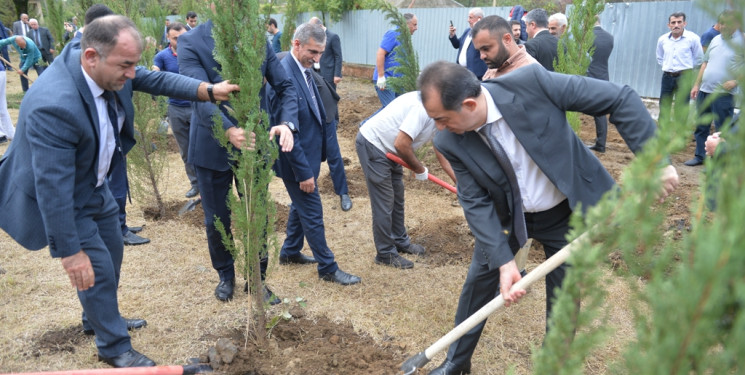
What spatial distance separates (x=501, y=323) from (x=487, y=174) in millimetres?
1564

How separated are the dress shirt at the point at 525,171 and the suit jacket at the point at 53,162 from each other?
1.97 metres

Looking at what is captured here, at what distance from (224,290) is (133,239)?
182cm

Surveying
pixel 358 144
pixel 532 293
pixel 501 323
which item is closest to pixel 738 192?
pixel 501 323

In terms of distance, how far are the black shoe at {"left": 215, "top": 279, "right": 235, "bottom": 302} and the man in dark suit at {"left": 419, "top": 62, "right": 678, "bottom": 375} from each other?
6.89ft

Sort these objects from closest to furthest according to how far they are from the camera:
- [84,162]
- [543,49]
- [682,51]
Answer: [84,162] → [543,49] → [682,51]

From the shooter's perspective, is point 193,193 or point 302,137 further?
point 193,193

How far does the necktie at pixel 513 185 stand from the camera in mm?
2527

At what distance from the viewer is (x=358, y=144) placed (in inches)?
177

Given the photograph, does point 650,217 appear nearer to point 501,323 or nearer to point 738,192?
point 738,192

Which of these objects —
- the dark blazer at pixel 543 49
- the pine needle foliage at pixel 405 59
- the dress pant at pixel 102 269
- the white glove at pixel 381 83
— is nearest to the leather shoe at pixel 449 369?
the dress pant at pixel 102 269

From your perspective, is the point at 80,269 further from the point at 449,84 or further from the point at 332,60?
the point at 332,60

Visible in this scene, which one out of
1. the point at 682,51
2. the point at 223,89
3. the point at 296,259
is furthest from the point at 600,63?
the point at 223,89

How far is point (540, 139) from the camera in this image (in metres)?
2.50

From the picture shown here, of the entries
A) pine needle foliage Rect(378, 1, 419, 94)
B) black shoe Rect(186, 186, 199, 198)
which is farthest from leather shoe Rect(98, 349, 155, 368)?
pine needle foliage Rect(378, 1, 419, 94)
